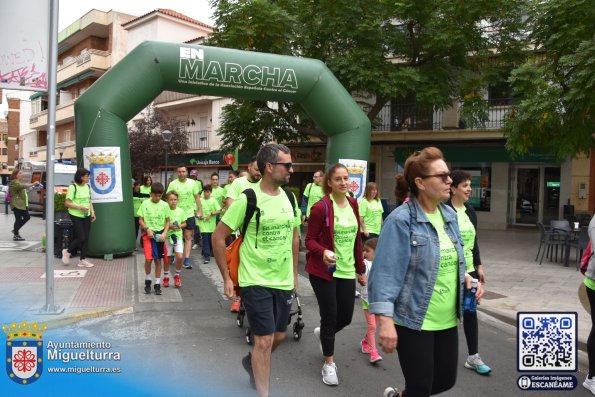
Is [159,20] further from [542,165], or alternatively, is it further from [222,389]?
[222,389]

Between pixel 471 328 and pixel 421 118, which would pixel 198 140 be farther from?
pixel 471 328

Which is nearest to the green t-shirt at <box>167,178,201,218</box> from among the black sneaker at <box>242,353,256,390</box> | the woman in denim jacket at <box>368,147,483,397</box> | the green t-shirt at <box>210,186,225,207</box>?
the green t-shirt at <box>210,186,225,207</box>

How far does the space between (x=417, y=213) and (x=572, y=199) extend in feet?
58.5

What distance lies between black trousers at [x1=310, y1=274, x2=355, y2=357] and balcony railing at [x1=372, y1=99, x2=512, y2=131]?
15006 millimetres

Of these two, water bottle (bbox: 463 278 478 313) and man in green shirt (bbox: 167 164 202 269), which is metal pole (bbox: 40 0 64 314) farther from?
water bottle (bbox: 463 278 478 313)

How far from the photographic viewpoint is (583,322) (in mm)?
6258

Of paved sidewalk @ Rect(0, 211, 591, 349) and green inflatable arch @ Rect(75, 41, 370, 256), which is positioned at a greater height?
green inflatable arch @ Rect(75, 41, 370, 256)

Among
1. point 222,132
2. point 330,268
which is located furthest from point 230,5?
point 330,268

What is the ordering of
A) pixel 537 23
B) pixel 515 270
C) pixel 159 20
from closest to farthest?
pixel 515 270, pixel 537 23, pixel 159 20

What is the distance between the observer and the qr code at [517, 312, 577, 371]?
4.26 metres

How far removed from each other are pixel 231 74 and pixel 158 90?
154cm

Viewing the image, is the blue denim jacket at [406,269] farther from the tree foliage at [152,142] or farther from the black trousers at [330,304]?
the tree foliage at [152,142]

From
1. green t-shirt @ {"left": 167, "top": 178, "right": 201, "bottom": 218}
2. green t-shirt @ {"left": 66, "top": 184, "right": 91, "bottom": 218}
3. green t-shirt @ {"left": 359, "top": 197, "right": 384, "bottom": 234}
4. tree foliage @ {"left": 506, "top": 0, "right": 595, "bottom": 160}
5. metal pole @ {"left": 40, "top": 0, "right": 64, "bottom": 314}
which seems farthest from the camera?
tree foliage @ {"left": 506, "top": 0, "right": 595, "bottom": 160}

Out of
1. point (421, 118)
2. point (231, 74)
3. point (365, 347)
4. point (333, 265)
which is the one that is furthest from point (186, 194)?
point (421, 118)
